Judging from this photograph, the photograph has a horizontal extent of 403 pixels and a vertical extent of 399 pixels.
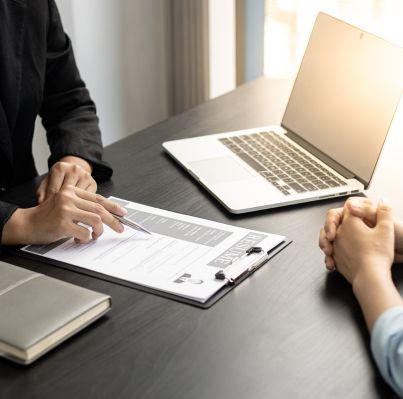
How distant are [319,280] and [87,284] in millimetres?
328

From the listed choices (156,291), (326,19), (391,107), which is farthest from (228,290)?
(326,19)

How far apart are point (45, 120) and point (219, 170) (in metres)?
0.44

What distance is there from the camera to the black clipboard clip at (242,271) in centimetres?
107

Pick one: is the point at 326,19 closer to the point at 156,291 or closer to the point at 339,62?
the point at 339,62

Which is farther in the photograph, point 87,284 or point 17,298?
point 87,284

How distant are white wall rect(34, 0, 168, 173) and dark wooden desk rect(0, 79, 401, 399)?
165 cm

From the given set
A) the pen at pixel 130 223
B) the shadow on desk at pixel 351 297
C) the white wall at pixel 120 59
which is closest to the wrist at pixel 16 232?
the pen at pixel 130 223

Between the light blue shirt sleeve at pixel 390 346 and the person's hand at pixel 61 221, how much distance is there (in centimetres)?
46

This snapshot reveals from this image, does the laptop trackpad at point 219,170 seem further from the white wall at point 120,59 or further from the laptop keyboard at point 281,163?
the white wall at point 120,59

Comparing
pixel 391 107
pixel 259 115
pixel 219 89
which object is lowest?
pixel 219 89

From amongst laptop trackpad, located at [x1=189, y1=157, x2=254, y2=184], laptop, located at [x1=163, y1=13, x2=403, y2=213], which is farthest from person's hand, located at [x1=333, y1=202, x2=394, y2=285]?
laptop trackpad, located at [x1=189, y1=157, x2=254, y2=184]

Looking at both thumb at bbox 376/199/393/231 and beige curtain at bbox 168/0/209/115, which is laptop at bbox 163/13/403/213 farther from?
beige curtain at bbox 168/0/209/115

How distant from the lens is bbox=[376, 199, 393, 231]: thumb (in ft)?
3.63

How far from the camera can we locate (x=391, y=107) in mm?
1345
